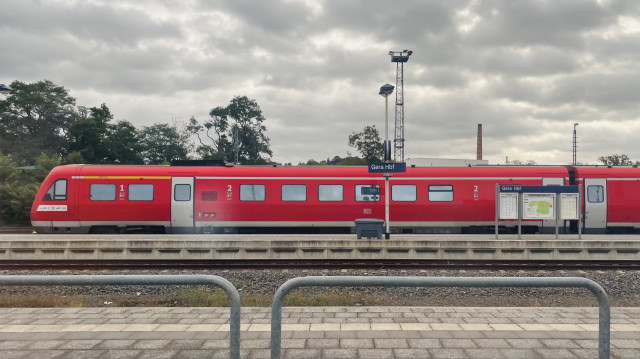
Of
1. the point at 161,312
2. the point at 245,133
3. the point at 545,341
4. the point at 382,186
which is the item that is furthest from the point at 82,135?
the point at 545,341

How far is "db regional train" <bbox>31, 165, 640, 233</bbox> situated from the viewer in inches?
679

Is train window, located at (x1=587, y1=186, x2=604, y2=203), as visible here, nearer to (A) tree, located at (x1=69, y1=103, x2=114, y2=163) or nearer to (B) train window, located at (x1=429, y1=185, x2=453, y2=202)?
(B) train window, located at (x1=429, y1=185, x2=453, y2=202)

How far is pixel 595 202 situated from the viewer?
694 inches

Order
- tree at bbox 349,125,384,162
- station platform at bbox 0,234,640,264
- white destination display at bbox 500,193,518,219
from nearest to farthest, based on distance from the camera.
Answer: station platform at bbox 0,234,640,264
white destination display at bbox 500,193,518,219
tree at bbox 349,125,384,162

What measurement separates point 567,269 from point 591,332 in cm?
647

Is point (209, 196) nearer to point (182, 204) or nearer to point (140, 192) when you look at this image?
point (182, 204)

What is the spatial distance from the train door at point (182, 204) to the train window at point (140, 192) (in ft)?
3.04

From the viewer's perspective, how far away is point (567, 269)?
11.3m

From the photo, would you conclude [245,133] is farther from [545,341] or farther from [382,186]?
[545,341]

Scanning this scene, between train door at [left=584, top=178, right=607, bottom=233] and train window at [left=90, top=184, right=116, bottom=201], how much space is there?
19.6 m

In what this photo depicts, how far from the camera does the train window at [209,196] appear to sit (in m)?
17.5

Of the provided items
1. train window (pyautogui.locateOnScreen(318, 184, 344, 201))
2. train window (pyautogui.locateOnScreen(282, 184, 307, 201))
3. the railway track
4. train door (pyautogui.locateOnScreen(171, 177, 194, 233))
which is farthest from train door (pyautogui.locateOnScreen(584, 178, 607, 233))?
train door (pyautogui.locateOnScreen(171, 177, 194, 233))

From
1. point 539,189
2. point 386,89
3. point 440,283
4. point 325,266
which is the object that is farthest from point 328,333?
point 539,189

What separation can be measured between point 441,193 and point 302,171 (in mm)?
5861
